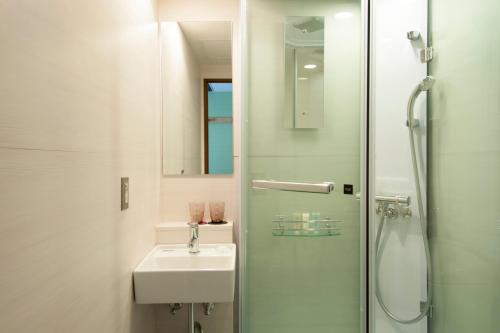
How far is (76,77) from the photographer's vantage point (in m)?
0.98

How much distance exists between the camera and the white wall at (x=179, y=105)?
1990 millimetres

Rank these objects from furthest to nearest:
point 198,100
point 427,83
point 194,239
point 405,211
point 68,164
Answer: point 198,100 → point 194,239 → point 405,211 → point 427,83 → point 68,164

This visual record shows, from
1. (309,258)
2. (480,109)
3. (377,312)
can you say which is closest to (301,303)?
(309,258)

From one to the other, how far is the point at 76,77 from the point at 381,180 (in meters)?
1.24

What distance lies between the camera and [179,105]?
1996 millimetres

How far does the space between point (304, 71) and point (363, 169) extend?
511mm

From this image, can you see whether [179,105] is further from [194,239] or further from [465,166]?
[465,166]

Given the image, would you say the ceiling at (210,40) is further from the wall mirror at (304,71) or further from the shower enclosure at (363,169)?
the wall mirror at (304,71)

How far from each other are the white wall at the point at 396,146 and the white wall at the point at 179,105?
1.06 meters

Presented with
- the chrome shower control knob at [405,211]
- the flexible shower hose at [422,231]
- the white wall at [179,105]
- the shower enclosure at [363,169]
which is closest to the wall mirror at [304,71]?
the shower enclosure at [363,169]

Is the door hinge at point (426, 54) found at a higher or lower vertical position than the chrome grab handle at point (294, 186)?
higher

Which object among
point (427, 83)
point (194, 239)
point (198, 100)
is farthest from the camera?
point (198, 100)

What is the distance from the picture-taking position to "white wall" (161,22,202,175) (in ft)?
6.53

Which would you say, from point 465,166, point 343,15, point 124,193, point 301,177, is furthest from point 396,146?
point 124,193
